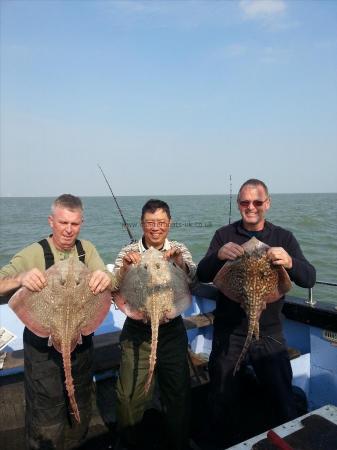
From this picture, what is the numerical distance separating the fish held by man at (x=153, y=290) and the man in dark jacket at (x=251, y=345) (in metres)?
0.42

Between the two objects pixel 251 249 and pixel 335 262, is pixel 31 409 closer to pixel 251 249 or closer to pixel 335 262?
pixel 251 249

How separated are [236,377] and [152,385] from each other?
946 mm

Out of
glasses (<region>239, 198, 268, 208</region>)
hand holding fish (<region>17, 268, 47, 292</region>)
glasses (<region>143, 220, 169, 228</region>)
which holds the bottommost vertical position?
hand holding fish (<region>17, 268, 47, 292</region>)

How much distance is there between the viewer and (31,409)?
3713 mm

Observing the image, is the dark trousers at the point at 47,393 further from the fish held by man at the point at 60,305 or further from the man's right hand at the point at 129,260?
the man's right hand at the point at 129,260

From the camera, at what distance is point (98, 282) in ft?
11.0

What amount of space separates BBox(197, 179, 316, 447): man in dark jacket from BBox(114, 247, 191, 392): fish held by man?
420mm

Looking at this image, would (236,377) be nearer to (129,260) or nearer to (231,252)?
(231,252)

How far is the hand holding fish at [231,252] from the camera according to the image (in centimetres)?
352

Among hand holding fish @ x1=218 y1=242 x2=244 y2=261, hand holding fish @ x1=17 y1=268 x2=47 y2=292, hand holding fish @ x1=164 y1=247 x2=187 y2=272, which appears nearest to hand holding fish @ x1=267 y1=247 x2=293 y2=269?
hand holding fish @ x1=218 y1=242 x2=244 y2=261

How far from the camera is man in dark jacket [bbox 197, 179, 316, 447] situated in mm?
3949

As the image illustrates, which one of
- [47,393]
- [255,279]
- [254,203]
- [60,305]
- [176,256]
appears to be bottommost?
[47,393]

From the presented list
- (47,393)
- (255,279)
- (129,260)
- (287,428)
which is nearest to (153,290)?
(129,260)

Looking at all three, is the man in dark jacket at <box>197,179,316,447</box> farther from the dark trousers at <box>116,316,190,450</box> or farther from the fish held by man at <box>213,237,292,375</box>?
the dark trousers at <box>116,316,190,450</box>
